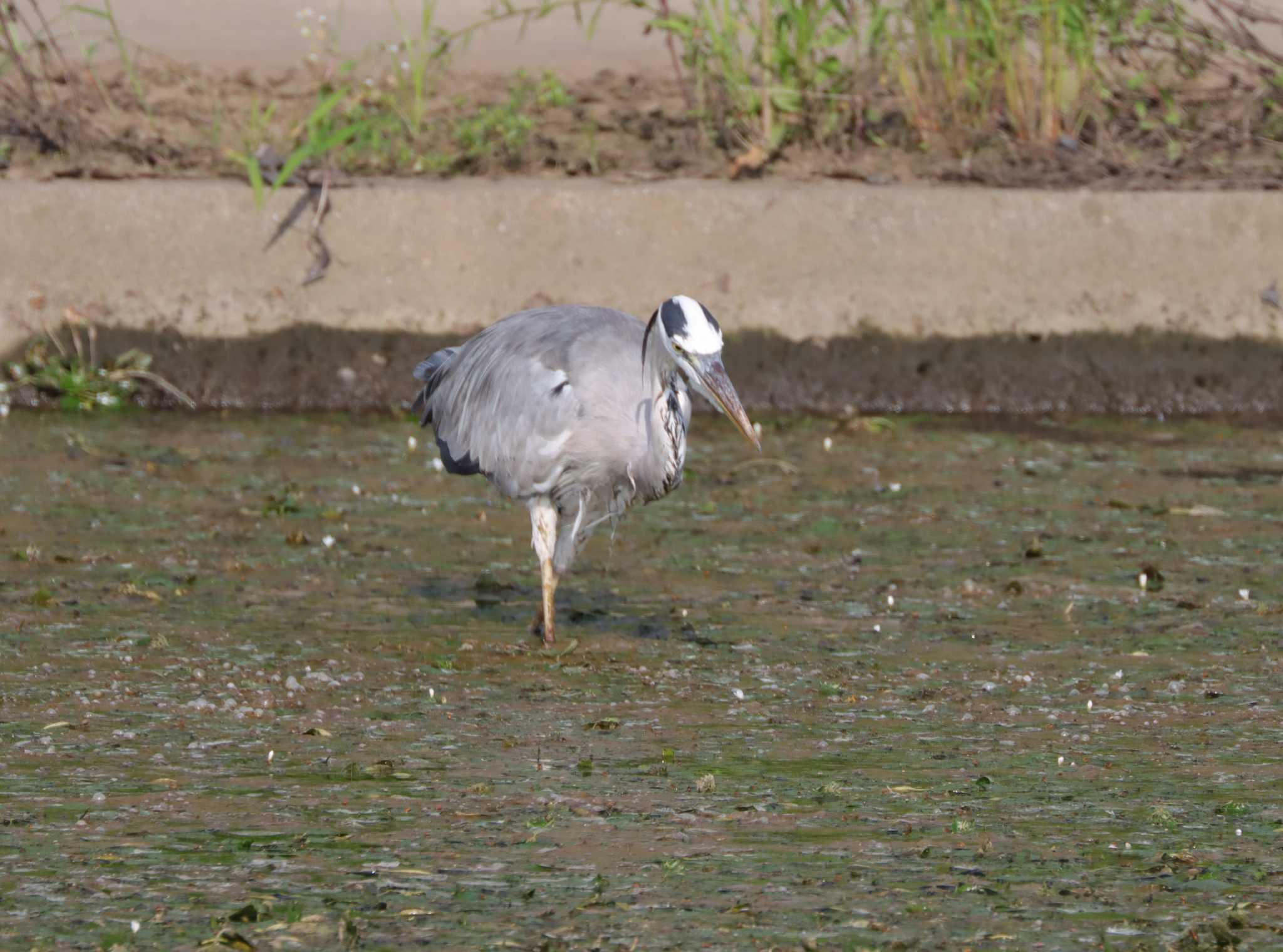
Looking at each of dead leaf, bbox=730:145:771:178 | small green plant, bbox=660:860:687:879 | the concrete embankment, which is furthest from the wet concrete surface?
small green plant, bbox=660:860:687:879

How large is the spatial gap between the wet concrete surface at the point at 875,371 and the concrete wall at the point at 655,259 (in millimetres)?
62

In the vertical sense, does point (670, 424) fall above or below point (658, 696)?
above

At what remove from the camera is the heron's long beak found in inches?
185

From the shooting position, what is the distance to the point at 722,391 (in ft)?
15.7

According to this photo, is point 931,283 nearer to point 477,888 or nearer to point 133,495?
point 133,495

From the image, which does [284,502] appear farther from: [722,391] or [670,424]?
[722,391]

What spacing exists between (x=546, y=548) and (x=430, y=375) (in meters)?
0.89

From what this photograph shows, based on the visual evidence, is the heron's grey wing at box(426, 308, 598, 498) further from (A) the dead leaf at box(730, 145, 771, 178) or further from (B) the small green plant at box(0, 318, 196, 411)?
(A) the dead leaf at box(730, 145, 771, 178)

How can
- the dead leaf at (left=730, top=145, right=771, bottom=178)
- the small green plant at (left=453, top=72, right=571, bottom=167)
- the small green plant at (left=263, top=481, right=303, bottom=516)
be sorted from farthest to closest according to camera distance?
the small green plant at (left=453, top=72, right=571, bottom=167), the dead leaf at (left=730, top=145, right=771, bottom=178), the small green plant at (left=263, top=481, right=303, bottom=516)

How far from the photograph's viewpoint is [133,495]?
6816 millimetres

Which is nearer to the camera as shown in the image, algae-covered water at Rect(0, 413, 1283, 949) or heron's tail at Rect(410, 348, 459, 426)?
algae-covered water at Rect(0, 413, 1283, 949)

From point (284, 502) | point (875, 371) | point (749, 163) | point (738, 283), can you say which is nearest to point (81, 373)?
point (284, 502)

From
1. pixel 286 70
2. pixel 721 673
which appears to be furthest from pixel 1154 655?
pixel 286 70

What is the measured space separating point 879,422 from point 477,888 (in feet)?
15.5
